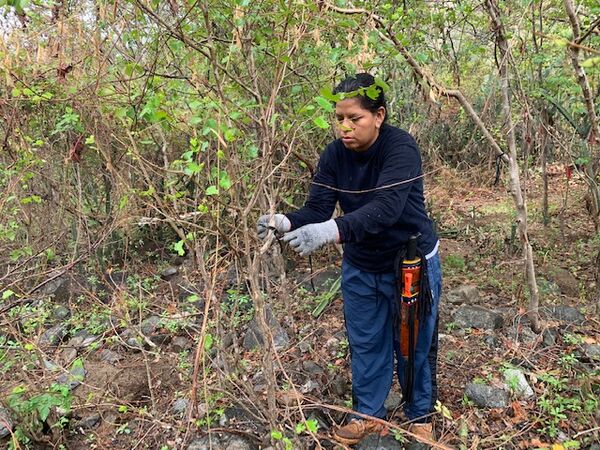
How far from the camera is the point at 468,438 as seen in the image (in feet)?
8.20

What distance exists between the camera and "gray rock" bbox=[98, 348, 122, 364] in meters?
3.55

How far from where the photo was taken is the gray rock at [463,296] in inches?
156

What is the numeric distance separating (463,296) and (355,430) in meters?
1.95

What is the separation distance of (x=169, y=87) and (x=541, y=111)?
385 cm

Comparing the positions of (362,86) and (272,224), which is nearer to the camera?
(272,224)

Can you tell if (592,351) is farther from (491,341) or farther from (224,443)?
(224,443)

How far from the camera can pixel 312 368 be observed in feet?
10.3

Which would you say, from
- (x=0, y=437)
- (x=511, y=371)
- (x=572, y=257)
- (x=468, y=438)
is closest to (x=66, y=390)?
(x=0, y=437)

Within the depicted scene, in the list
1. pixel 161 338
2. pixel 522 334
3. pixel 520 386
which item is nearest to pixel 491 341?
pixel 522 334

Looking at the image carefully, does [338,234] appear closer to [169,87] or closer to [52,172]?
[169,87]

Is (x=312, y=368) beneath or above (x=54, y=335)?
above

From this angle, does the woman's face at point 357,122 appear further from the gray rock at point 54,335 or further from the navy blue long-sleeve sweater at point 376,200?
the gray rock at point 54,335

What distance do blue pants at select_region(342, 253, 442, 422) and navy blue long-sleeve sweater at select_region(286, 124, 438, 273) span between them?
10cm

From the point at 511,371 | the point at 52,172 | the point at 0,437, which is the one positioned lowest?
the point at 0,437
